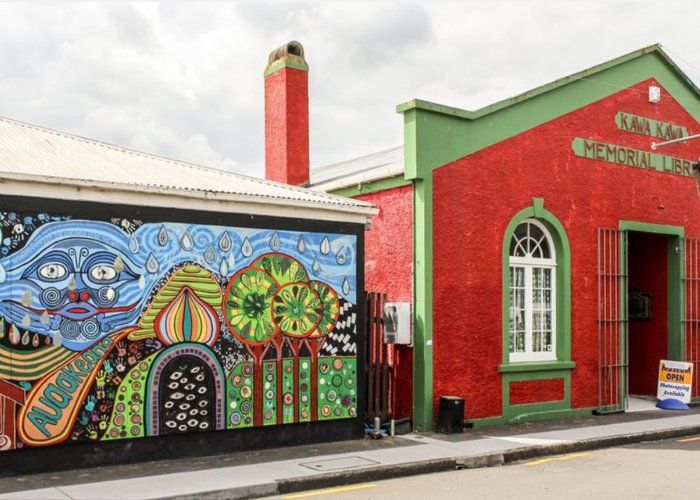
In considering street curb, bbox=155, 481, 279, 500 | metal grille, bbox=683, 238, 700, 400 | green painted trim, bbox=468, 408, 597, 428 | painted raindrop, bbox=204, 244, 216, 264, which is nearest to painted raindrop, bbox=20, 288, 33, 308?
painted raindrop, bbox=204, 244, 216, 264

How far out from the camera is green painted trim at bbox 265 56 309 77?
15.9 meters

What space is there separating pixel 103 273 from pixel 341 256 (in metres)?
3.23

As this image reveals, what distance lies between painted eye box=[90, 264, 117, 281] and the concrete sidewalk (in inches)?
80.7

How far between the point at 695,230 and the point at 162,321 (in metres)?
10.7

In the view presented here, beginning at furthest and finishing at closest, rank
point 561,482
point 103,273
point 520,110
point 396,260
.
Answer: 1. point 520,110
2. point 396,260
3. point 103,273
4. point 561,482

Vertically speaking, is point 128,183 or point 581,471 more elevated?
point 128,183

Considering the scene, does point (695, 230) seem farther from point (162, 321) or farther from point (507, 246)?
point (162, 321)

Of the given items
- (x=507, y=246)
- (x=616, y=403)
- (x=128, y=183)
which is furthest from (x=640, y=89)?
(x=128, y=183)

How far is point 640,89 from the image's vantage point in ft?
45.0

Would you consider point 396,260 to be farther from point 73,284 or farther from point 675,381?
point 675,381

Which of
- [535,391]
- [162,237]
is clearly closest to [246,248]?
[162,237]

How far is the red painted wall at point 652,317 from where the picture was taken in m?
14.5

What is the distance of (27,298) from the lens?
775 centimetres

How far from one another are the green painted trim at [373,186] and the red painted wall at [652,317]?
5.56 m
